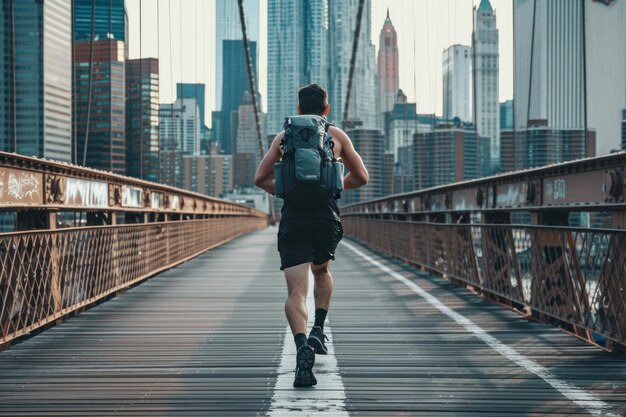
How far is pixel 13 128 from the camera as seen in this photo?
11.5 m

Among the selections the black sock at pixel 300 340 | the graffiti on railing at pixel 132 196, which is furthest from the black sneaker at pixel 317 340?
the graffiti on railing at pixel 132 196

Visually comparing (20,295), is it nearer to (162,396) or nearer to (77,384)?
(77,384)

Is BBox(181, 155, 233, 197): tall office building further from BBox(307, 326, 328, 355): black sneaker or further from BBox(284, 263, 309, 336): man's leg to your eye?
BBox(284, 263, 309, 336): man's leg

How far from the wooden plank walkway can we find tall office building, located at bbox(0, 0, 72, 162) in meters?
5.13

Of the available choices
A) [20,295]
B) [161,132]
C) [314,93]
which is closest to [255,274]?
[20,295]

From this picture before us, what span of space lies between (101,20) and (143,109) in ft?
18.5

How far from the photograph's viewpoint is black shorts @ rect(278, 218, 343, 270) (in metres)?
4.95

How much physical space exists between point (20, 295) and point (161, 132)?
24610 mm

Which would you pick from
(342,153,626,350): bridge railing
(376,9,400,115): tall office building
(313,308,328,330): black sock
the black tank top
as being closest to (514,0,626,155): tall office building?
(342,153,626,350): bridge railing

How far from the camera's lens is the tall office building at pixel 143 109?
26598 mm

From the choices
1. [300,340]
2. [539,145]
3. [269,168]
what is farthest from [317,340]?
[539,145]

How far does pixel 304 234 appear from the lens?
497cm

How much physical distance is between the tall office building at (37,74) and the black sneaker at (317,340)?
697 centimetres

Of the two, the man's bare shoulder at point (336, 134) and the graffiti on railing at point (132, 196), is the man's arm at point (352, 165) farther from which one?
the graffiti on railing at point (132, 196)
